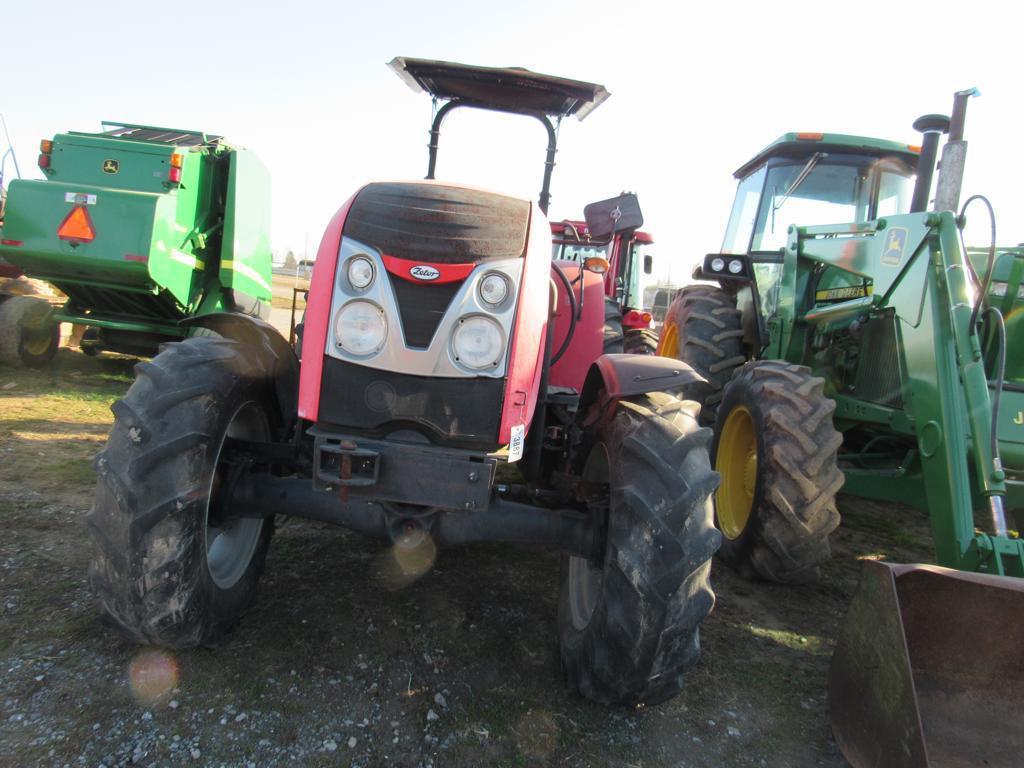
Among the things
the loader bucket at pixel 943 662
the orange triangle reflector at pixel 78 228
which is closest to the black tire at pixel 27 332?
the orange triangle reflector at pixel 78 228

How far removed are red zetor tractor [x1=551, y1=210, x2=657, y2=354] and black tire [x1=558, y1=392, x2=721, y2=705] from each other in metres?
1.48

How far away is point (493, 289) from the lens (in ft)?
7.63

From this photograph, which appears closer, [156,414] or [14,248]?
[156,414]

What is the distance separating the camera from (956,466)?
275cm

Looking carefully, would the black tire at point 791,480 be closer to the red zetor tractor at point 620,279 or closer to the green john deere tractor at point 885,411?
the green john deere tractor at point 885,411

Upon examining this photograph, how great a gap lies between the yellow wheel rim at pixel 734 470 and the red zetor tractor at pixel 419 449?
179 cm

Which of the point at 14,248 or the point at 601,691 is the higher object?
the point at 14,248

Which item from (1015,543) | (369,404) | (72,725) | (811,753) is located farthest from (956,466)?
(72,725)

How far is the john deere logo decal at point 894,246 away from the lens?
3.51 m

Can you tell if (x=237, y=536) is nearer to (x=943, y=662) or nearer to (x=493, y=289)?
(x=493, y=289)

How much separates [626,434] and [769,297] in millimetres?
3268

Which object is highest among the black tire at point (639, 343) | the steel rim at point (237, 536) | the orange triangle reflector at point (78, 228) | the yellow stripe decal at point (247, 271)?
the orange triangle reflector at point (78, 228)

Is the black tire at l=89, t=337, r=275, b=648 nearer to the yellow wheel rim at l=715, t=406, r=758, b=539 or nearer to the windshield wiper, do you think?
the yellow wheel rim at l=715, t=406, r=758, b=539

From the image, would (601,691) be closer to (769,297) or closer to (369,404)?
(369,404)
